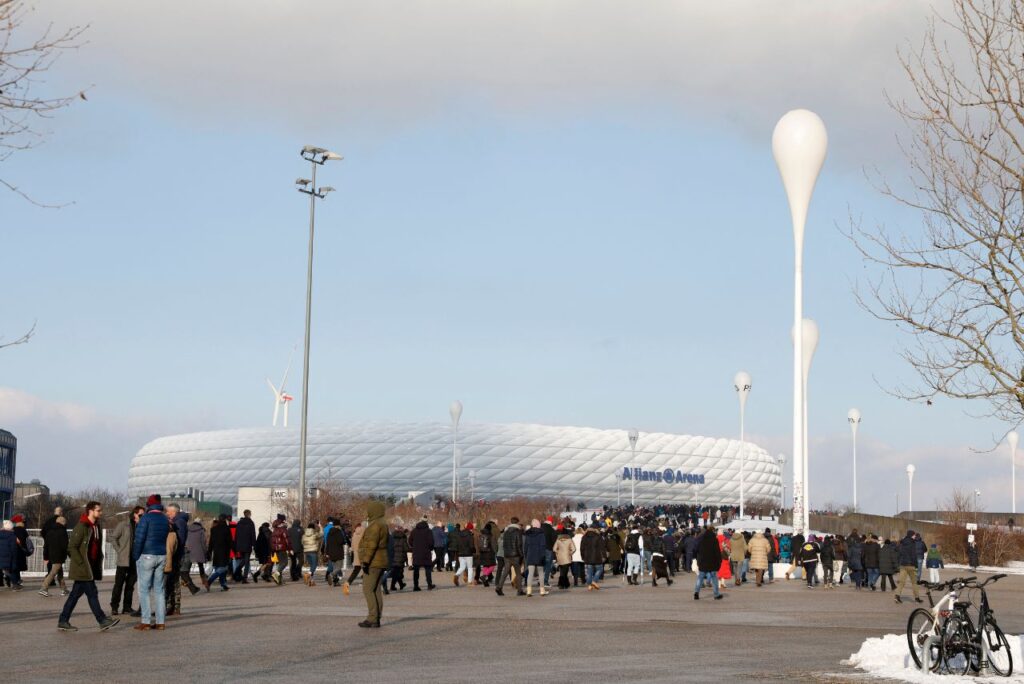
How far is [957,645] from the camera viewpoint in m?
12.0

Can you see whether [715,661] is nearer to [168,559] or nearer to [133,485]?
[168,559]

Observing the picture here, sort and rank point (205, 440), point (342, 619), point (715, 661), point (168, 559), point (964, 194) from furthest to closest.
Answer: point (205, 440) < point (342, 619) < point (168, 559) < point (964, 194) < point (715, 661)

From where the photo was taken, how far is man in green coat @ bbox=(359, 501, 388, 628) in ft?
54.5

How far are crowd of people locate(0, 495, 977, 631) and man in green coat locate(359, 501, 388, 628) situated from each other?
17 mm

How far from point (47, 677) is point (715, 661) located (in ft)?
19.4

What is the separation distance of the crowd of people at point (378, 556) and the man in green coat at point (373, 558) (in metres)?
0.02

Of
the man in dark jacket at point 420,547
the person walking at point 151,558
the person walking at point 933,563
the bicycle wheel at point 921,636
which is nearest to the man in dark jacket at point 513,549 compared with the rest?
the man in dark jacket at point 420,547

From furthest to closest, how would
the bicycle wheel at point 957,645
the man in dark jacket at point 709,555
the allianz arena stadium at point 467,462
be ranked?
the allianz arena stadium at point 467,462
the man in dark jacket at point 709,555
the bicycle wheel at point 957,645

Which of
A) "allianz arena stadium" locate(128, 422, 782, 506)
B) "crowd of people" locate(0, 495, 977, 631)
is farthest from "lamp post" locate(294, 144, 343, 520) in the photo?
"allianz arena stadium" locate(128, 422, 782, 506)

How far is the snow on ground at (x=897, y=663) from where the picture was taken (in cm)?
1172

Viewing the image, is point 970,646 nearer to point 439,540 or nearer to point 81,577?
point 81,577

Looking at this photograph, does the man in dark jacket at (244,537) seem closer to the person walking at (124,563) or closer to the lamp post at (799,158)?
the person walking at (124,563)

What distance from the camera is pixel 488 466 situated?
128250 mm

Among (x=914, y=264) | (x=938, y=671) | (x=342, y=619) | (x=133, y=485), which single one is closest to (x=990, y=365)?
(x=914, y=264)
